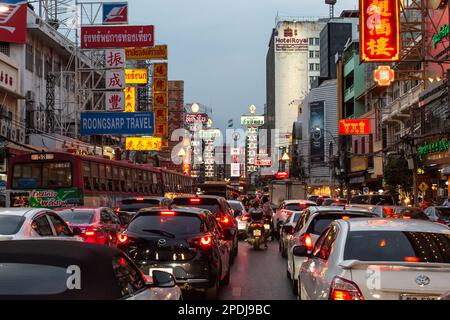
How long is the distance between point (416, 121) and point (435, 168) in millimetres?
3453

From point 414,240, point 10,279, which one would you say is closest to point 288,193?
point 414,240

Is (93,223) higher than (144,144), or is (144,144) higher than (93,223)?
(144,144)

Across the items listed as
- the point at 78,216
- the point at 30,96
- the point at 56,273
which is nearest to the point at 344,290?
the point at 56,273

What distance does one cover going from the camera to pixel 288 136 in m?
138

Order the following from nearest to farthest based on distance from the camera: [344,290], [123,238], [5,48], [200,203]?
1. [344,290]
2. [123,238]
3. [200,203]
4. [5,48]

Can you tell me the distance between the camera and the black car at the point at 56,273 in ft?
15.3

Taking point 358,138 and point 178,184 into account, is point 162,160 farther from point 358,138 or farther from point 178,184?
point 178,184

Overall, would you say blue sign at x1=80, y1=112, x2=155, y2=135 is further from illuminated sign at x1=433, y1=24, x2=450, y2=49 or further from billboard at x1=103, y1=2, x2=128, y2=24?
illuminated sign at x1=433, y1=24, x2=450, y2=49

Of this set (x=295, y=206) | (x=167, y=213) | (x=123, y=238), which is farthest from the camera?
(x=295, y=206)

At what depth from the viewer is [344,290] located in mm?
5816

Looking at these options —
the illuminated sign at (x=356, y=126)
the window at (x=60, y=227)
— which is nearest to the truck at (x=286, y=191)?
the illuminated sign at (x=356, y=126)

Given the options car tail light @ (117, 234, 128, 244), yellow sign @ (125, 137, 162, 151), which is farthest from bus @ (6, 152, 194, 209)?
yellow sign @ (125, 137, 162, 151)

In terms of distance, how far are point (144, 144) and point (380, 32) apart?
91.4 feet

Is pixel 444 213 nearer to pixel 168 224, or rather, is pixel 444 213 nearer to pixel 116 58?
pixel 168 224
